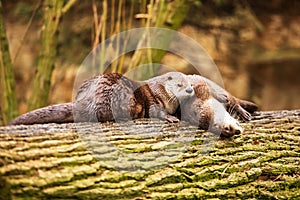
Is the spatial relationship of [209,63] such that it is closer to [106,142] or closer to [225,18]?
[225,18]

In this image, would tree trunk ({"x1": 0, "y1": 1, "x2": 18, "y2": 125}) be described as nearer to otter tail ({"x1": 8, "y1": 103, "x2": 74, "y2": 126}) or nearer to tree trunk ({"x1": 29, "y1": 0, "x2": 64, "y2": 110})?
tree trunk ({"x1": 29, "y1": 0, "x2": 64, "y2": 110})

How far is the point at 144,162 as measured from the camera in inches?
72.9

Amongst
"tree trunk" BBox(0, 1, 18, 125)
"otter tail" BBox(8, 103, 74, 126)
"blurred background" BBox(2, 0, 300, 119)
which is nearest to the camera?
"otter tail" BBox(8, 103, 74, 126)

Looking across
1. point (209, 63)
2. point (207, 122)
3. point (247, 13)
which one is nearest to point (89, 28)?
point (209, 63)

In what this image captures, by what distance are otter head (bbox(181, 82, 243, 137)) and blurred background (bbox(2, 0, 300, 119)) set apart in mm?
2602

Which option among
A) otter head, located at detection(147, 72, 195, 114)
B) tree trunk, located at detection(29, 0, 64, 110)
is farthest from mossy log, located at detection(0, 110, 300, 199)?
tree trunk, located at detection(29, 0, 64, 110)

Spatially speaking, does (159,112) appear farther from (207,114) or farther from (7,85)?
(7,85)

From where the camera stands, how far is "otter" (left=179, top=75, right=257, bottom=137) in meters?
2.21

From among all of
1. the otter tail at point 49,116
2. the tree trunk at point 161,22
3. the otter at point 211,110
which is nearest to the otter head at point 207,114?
the otter at point 211,110

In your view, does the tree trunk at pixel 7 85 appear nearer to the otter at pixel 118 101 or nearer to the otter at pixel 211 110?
the otter at pixel 118 101

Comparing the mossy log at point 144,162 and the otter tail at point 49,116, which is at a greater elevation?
the otter tail at point 49,116

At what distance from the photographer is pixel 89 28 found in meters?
5.11

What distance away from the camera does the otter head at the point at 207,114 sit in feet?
7.23

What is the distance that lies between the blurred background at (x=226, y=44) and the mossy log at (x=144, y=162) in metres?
2.88
